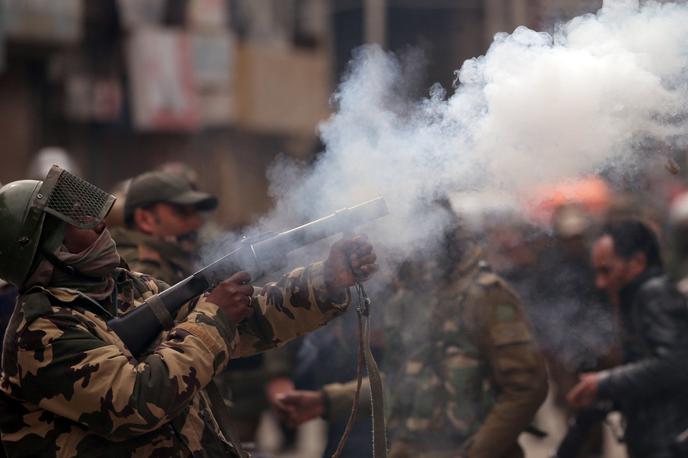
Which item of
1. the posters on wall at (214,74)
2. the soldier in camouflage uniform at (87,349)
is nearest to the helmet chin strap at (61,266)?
the soldier in camouflage uniform at (87,349)

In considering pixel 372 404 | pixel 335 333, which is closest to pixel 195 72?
pixel 335 333

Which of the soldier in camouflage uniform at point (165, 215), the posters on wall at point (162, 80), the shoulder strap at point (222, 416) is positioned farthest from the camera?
the posters on wall at point (162, 80)

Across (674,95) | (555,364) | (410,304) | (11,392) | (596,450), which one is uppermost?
(674,95)

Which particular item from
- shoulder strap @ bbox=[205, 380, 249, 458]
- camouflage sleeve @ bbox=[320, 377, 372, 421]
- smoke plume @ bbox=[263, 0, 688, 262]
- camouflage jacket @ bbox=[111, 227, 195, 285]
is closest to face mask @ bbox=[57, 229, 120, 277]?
shoulder strap @ bbox=[205, 380, 249, 458]

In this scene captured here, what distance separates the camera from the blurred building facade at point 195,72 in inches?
815

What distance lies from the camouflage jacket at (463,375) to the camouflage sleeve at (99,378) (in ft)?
7.12

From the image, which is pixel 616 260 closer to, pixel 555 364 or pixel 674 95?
pixel 674 95

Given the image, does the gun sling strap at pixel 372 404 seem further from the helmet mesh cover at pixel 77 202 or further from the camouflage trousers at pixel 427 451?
the camouflage trousers at pixel 427 451

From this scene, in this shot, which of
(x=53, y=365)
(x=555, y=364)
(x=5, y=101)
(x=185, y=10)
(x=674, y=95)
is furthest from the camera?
(x=185, y=10)

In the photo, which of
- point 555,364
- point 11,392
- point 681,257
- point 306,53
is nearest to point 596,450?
point 555,364

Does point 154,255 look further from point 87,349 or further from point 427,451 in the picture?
point 87,349

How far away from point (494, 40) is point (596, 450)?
5.20m

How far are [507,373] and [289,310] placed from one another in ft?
5.20

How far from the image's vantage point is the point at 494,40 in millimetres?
4645
